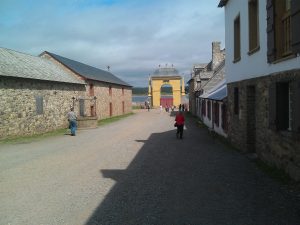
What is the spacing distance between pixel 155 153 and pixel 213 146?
274 cm

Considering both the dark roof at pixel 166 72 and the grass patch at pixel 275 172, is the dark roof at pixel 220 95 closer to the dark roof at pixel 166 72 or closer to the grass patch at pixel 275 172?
the grass patch at pixel 275 172

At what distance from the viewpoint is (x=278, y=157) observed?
8.95 m

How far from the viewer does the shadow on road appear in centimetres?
580

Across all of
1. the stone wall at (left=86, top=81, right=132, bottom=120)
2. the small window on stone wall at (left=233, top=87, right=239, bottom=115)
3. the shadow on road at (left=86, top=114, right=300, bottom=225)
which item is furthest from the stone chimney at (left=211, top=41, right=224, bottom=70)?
the shadow on road at (left=86, top=114, right=300, bottom=225)

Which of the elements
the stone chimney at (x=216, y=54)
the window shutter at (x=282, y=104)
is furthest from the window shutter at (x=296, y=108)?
the stone chimney at (x=216, y=54)

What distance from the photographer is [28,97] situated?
22469mm

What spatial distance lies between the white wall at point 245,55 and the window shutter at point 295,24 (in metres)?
0.37

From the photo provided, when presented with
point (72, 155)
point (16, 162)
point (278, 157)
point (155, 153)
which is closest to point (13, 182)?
point (16, 162)

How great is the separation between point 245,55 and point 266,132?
3379 mm

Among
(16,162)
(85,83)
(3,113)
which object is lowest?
(16,162)

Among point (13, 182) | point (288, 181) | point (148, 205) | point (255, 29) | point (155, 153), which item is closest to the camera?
point (148, 205)

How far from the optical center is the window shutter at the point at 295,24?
6.99 m

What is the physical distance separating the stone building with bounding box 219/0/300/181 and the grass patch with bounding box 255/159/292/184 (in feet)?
0.43

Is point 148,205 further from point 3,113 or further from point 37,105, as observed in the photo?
point 37,105
